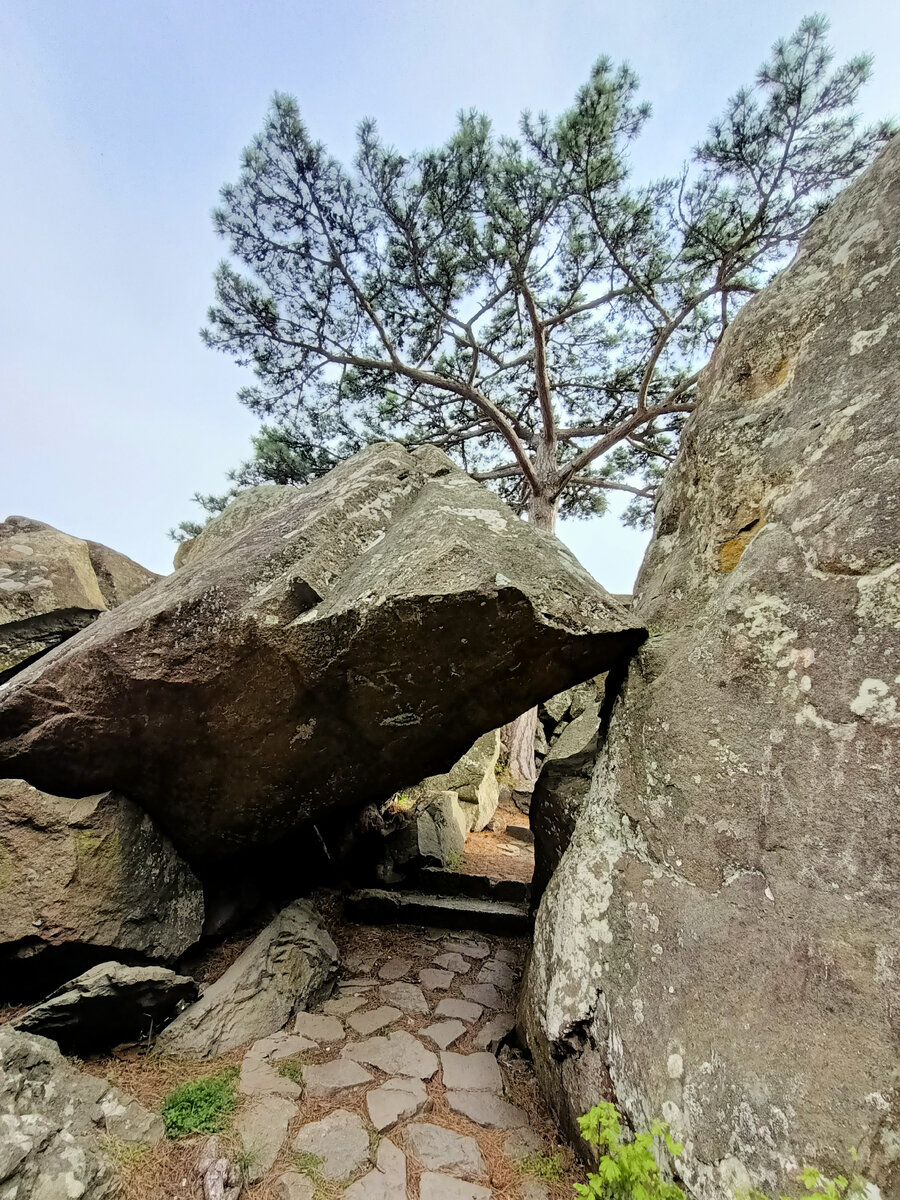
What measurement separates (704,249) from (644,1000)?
10784mm

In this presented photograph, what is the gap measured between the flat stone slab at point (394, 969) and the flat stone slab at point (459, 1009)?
504 millimetres

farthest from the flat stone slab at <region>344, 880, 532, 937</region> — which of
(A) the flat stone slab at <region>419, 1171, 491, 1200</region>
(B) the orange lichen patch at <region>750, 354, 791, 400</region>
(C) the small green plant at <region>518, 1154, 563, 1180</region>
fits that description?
(B) the orange lichen patch at <region>750, 354, 791, 400</region>

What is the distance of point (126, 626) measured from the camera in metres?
3.93

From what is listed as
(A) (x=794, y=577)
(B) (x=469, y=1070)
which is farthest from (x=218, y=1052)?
(A) (x=794, y=577)

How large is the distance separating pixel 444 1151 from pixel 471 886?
11.4ft

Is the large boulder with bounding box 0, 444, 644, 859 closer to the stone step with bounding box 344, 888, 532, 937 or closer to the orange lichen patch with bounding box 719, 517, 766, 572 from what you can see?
the orange lichen patch with bounding box 719, 517, 766, 572

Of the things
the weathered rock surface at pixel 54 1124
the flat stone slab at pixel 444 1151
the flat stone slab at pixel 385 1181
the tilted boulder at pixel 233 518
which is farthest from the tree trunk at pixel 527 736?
the weathered rock surface at pixel 54 1124

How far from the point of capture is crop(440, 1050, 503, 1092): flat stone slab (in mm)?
3238

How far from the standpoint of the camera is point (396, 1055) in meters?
3.55

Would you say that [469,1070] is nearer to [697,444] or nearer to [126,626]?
[126,626]

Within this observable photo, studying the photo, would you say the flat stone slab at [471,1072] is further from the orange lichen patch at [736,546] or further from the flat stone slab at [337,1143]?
the orange lichen patch at [736,546]

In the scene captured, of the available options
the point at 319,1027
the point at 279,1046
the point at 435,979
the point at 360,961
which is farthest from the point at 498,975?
the point at 279,1046

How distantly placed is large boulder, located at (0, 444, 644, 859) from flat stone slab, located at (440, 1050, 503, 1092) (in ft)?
5.91

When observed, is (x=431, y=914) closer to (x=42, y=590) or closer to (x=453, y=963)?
(x=453, y=963)
